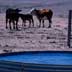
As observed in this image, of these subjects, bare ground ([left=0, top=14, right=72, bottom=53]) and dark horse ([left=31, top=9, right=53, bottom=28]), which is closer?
bare ground ([left=0, top=14, right=72, bottom=53])

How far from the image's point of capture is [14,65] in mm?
3713

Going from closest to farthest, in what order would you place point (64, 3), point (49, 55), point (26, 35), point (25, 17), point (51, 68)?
point (51, 68), point (49, 55), point (26, 35), point (25, 17), point (64, 3)

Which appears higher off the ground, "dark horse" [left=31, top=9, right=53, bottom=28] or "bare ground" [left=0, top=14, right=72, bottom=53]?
"dark horse" [left=31, top=9, right=53, bottom=28]

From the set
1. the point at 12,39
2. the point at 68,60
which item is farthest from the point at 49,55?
the point at 12,39

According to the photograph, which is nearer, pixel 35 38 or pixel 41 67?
pixel 41 67

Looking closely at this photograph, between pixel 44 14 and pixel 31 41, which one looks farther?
pixel 44 14

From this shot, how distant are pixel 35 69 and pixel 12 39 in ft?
32.0

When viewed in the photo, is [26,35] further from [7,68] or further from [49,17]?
[7,68]

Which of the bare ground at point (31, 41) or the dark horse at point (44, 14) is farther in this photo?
the dark horse at point (44, 14)

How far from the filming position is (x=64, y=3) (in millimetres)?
23688

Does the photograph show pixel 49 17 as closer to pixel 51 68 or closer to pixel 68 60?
pixel 68 60

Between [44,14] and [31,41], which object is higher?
[44,14]

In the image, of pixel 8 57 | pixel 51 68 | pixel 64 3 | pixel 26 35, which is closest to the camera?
pixel 51 68

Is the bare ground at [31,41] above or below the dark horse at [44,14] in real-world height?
below
